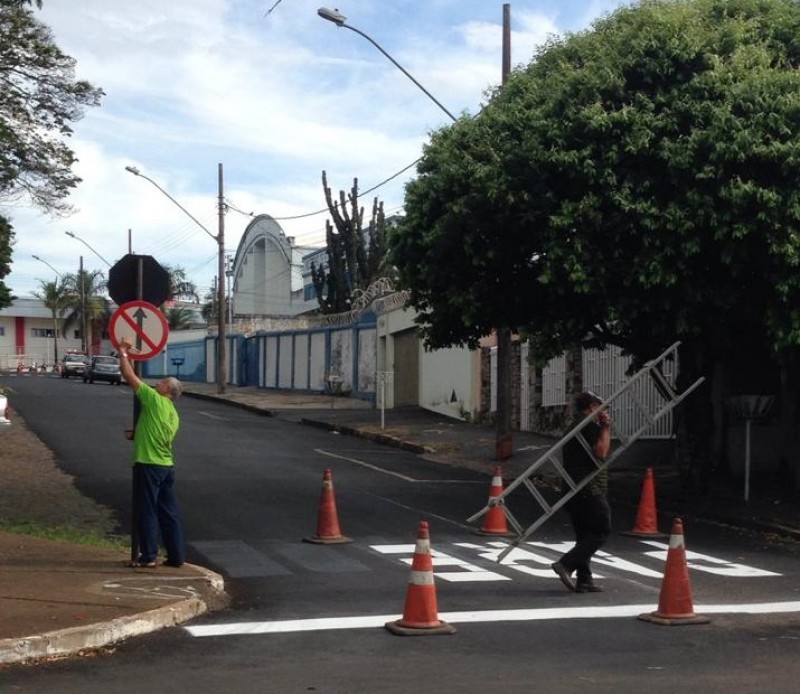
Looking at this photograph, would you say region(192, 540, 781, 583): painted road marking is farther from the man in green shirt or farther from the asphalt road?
the man in green shirt

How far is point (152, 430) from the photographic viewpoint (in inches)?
438

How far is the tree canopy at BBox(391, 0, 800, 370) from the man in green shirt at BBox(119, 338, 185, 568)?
5.46 m

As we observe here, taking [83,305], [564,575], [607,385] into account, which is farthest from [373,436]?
[83,305]

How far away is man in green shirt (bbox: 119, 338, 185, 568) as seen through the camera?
435 inches

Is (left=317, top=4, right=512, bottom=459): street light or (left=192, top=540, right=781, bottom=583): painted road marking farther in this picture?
(left=317, top=4, right=512, bottom=459): street light

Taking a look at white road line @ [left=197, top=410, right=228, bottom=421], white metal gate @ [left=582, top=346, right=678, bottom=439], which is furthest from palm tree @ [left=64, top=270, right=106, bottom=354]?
white metal gate @ [left=582, top=346, right=678, bottom=439]

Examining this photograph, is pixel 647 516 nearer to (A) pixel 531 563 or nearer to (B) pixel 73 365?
(A) pixel 531 563

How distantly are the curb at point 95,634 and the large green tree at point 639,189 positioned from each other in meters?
6.87

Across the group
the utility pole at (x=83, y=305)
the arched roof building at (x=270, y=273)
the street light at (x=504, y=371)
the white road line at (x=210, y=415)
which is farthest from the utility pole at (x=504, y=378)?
the utility pole at (x=83, y=305)

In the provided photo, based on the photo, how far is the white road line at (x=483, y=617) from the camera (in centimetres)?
894

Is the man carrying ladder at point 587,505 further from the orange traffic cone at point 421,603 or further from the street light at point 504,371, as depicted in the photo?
the street light at point 504,371

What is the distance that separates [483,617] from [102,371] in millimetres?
45156

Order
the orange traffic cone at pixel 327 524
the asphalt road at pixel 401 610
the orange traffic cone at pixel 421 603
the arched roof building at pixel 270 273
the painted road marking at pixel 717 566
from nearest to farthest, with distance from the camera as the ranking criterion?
the asphalt road at pixel 401 610 → the orange traffic cone at pixel 421 603 → the painted road marking at pixel 717 566 → the orange traffic cone at pixel 327 524 → the arched roof building at pixel 270 273

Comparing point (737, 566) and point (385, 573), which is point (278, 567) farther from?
point (737, 566)
